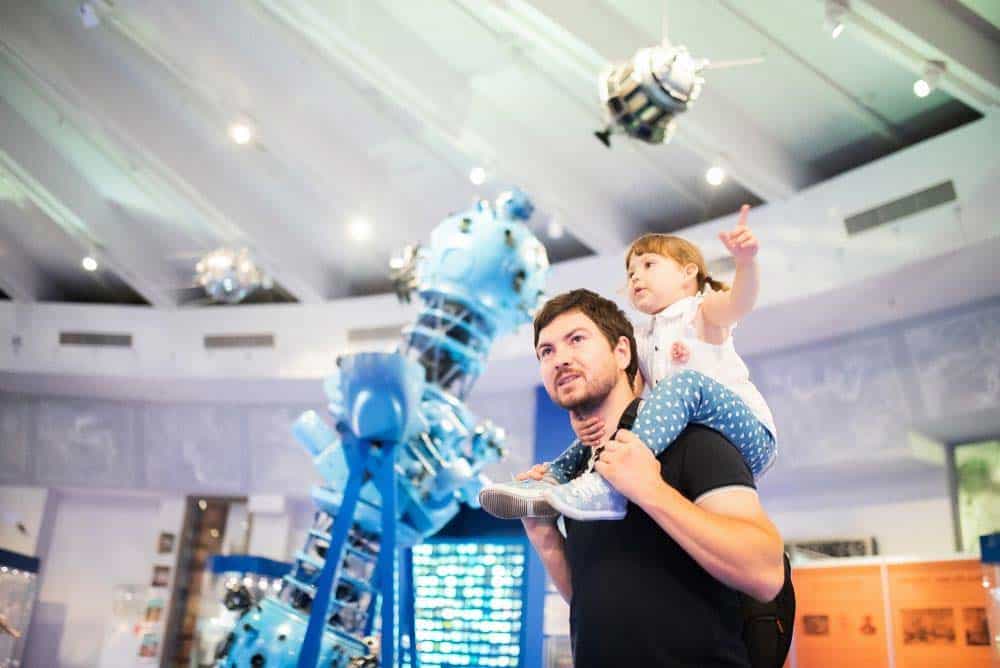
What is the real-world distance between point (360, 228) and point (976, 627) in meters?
6.40

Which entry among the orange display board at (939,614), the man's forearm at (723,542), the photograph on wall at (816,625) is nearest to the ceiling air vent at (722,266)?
the orange display board at (939,614)

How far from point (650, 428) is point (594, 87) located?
598 centimetres

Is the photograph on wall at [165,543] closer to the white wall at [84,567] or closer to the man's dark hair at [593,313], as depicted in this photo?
the white wall at [84,567]

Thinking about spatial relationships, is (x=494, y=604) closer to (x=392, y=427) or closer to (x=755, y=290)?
(x=392, y=427)

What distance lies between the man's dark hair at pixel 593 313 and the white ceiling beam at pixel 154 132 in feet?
23.9

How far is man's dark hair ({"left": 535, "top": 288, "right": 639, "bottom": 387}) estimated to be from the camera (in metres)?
1.46

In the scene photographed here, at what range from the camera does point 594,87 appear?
6824mm

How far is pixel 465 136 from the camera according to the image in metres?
7.10

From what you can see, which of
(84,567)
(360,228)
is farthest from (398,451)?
(84,567)

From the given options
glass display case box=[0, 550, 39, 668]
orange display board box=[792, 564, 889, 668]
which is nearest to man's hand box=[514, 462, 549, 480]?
orange display board box=[792, 564, 889, 668]

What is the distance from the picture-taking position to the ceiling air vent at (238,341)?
32.3 feet

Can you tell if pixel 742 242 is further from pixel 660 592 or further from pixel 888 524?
pixel 888 524

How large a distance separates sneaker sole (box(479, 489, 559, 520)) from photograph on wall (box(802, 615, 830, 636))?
19.3ft

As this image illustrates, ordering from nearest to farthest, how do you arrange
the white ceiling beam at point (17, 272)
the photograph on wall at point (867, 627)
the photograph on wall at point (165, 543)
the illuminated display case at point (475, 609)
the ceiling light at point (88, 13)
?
the illuminated display case at point (475, 609) → the photograph on wall at point (867, 627) → the ceiling light at point (88, 13) → the white ceiling beam at point (17, 272) → the photograph on wall at point (165, 543)
